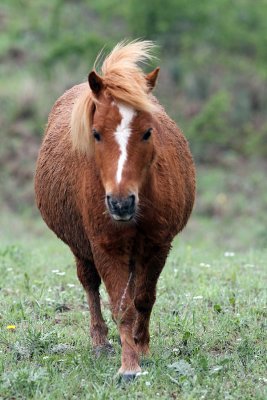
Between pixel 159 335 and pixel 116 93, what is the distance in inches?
92.6

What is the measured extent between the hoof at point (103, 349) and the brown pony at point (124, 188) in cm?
3

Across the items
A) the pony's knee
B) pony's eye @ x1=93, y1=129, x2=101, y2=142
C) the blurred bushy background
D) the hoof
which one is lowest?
the blurred bushy background

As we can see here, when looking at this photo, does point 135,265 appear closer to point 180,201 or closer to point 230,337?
point 180,201

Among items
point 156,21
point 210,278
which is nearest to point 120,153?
point 210,278

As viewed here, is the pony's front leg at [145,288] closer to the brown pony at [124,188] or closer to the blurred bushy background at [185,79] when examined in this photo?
the brown pony at [124,188]

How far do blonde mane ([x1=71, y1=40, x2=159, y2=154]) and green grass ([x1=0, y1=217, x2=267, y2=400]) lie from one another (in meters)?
→ 1.57

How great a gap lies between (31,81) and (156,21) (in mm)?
3526

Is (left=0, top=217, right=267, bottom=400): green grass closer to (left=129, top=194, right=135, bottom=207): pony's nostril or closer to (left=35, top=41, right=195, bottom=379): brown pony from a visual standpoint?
(left=35, top=41, right=195, bottom=379): brown pony

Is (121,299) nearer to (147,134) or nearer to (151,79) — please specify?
(147,134)

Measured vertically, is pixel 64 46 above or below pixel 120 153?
below

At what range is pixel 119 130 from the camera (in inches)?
224

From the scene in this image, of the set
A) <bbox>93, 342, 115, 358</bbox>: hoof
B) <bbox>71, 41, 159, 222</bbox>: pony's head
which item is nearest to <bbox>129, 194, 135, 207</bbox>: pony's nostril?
<bbox>71, 41, 159, 222</bbox>: pony's head

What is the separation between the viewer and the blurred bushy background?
20141 millimetres

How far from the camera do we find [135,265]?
6.38m
